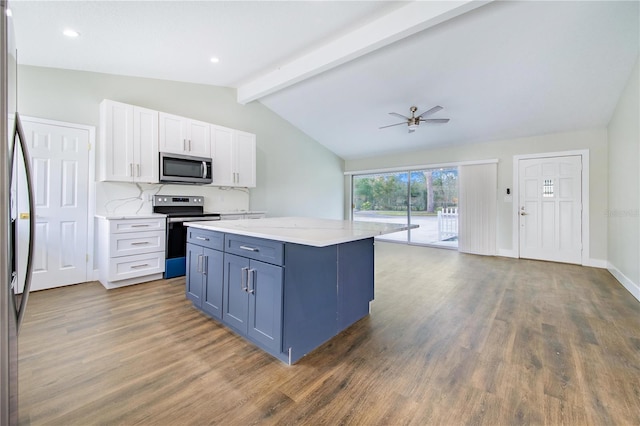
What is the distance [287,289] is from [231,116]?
4.07 meters

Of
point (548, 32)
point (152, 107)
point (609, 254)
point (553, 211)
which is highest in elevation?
point (548, 32)

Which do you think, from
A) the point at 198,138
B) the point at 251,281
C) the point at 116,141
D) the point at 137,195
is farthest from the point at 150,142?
the point at 251,281

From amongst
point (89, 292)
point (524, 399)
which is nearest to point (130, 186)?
point (89, 292)

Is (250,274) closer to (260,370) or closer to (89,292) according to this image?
(260,370)

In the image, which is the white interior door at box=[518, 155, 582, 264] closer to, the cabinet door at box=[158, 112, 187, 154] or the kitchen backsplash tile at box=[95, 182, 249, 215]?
the kitchen backsplash tile at box=[95, 182, 249, 215]

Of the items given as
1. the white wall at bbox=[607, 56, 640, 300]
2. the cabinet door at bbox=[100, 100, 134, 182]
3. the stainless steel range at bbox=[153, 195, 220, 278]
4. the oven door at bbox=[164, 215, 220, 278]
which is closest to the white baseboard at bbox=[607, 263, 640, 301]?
the white wall at bbox=[607, 56, 640, 300]

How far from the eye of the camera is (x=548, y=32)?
2834 millimetres

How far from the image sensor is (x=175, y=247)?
3.57 metres

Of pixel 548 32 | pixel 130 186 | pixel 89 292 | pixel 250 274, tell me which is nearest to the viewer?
pixel 250 274

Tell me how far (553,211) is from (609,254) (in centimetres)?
97

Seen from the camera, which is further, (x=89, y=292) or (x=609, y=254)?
(x=609, y=254)

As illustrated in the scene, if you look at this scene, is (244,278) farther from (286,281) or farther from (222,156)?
(222,156)

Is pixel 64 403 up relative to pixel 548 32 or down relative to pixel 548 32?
down

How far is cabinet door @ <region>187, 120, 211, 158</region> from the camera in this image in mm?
3934
